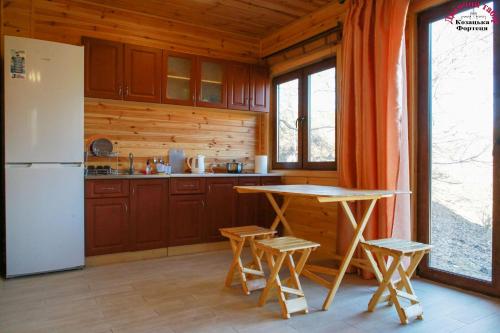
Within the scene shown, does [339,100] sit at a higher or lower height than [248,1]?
lower

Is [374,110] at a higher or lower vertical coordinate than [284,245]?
higher

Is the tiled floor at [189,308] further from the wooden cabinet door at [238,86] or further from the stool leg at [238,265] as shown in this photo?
the wooden cabinet door at [238,86]

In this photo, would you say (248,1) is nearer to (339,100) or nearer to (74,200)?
(339,100)

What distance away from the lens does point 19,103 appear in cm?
296

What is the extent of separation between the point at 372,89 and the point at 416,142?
0.57m

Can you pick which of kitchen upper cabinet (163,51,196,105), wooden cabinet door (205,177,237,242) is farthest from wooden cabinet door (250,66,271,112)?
wooden cabinet door (205,177,237,242)

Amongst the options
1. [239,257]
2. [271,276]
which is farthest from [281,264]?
[239,257]

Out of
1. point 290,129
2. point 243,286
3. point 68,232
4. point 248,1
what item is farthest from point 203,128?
point 243,286

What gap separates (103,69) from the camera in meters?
3.54

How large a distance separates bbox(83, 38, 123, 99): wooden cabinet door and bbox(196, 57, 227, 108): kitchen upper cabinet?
867 mm

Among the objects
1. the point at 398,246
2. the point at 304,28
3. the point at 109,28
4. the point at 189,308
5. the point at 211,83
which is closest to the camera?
the point at 398,246

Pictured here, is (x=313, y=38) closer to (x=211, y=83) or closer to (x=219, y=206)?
(x=211, y=83)

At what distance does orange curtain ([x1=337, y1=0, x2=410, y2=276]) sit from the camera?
2.84 meters

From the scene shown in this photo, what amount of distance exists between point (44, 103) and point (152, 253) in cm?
173
